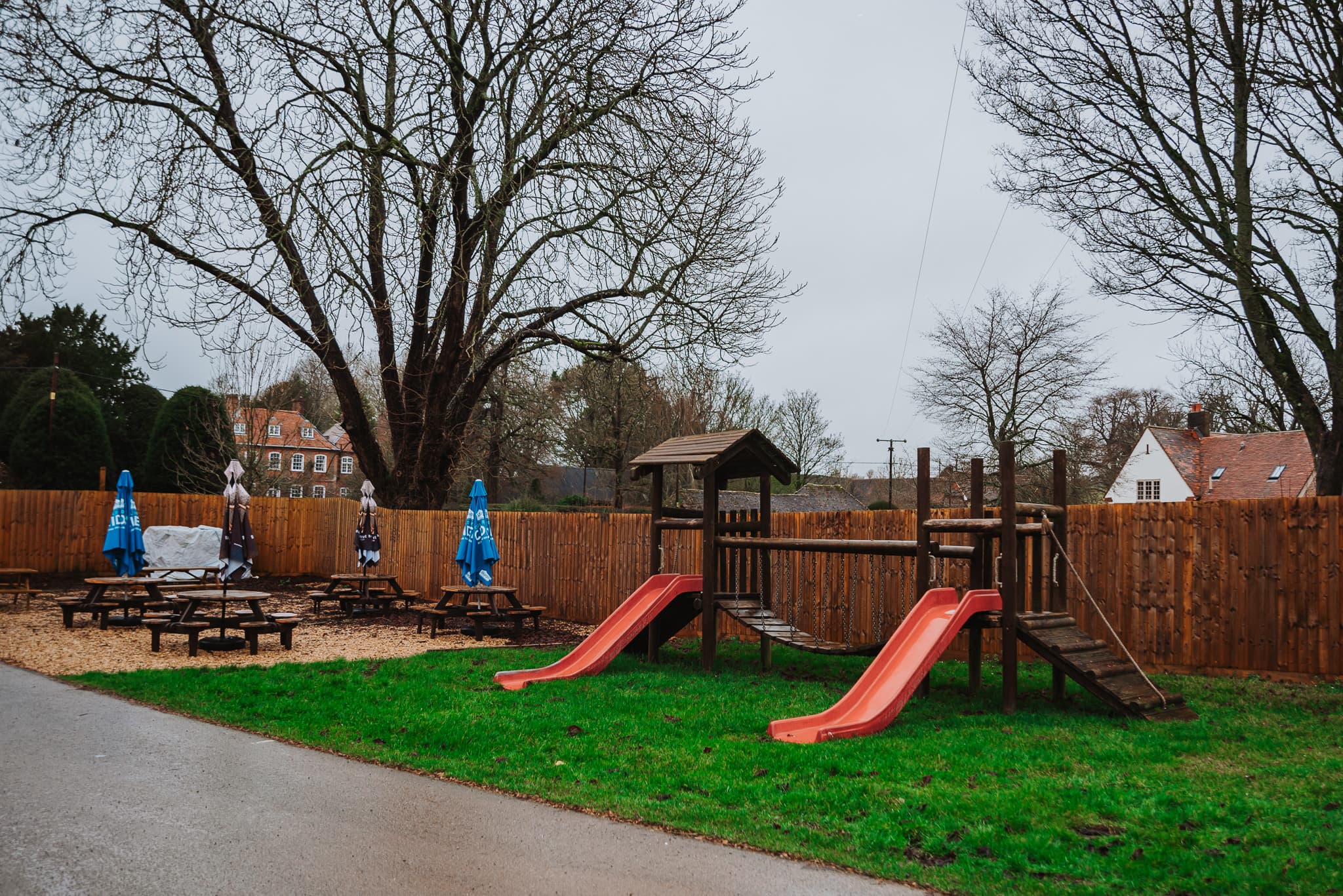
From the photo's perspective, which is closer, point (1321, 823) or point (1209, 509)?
point (1321, 823)

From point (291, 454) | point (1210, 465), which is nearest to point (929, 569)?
point (1210, 465)

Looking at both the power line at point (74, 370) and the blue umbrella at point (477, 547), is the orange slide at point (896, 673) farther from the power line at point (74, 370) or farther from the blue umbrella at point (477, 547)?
the power line at point (74, 370)

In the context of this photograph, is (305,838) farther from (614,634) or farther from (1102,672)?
(1102,672)

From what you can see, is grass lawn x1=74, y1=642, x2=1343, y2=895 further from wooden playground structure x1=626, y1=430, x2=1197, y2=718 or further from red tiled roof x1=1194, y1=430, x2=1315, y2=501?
red tiled roof x1=1194, y1=430, x2=1315, y2=501

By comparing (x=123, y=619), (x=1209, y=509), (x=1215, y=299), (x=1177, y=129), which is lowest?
(x=123, y=619)

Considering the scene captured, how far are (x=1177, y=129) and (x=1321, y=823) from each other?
9948mm

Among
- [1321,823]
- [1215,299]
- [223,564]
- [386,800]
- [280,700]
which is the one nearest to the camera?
[1321,823]

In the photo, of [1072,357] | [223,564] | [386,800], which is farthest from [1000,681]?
[1072,357]

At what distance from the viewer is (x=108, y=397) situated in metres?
40.1

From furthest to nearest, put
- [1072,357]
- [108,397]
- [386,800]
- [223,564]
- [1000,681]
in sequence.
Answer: [108,397], [1072,357], [223,564], [1000,681], [386,800]

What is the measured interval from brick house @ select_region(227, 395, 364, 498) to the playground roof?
2256 cm

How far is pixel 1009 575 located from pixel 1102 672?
1075 mm

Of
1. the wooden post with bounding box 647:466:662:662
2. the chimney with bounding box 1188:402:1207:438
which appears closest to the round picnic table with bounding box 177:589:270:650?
the wooden post with bounding box 647:466:662:662

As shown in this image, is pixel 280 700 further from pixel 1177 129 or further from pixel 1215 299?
pixel 1177 129
